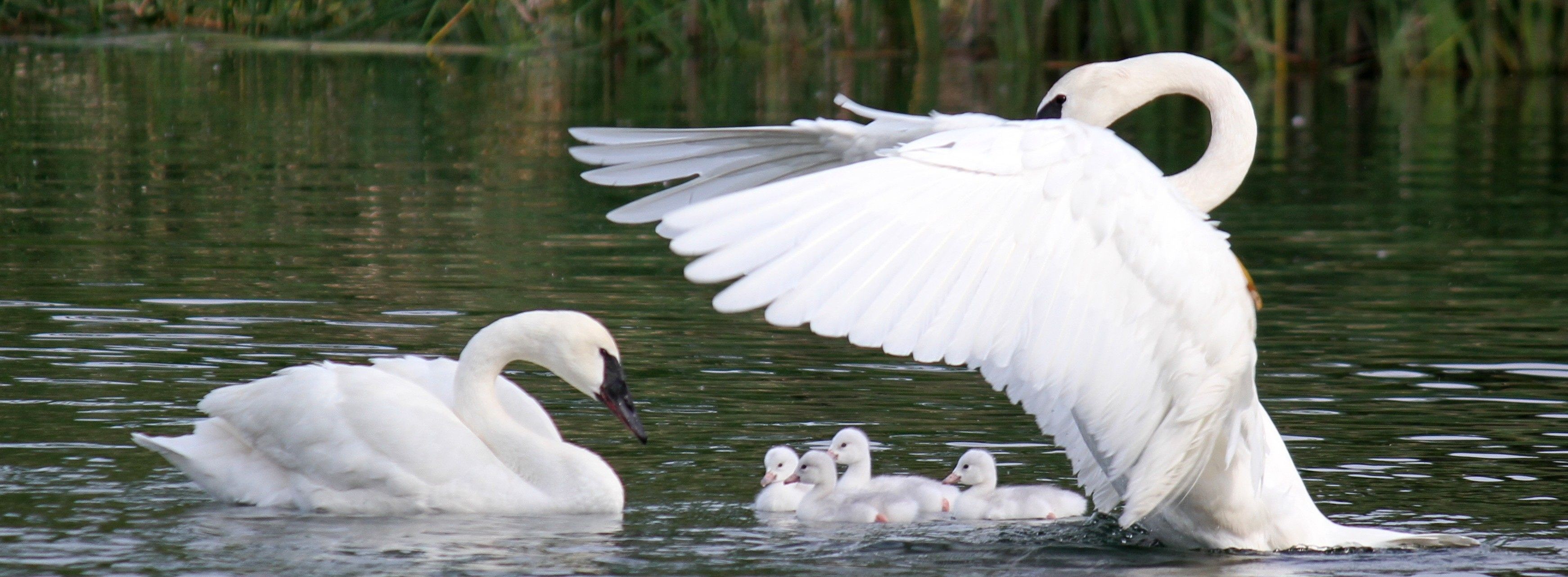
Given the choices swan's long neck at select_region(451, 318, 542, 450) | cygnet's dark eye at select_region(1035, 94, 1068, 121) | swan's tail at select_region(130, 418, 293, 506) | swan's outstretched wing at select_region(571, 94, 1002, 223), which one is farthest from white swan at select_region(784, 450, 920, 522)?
swan's tail at select_region(130, 418, 293, 506)

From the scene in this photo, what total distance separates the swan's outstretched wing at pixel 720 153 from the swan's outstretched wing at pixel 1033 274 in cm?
30

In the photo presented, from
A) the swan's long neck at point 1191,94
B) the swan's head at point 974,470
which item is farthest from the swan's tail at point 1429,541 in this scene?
the swan's head at point 974,470

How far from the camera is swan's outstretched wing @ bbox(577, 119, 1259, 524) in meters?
4.29

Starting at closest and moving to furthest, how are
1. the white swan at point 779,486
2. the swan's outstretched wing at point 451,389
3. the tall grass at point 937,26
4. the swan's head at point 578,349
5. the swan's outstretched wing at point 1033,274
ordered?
the swan's outstretched wing at point 1033,274 → the white swan at point 779,486 → the swan's head at point 578,349 → the swan's outstretched wing at point 451,389 → the tall grass at point 937,26

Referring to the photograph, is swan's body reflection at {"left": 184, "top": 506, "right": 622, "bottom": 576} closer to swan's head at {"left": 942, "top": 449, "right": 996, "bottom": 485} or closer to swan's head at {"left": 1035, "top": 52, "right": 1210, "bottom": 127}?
swan's head at {"left": 942, "top": 449, "right": 996, "bottom": 485}

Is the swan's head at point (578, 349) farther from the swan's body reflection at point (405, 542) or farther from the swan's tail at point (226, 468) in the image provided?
the swan's tail at point (226, 468)

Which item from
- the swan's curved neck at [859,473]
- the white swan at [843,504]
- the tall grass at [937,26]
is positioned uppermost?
the tall grass at [937,26]

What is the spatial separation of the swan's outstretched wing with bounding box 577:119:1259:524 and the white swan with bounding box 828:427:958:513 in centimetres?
123

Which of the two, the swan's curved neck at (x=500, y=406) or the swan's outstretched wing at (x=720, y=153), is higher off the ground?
the swan's outstretched wing at (x=720, y=153)

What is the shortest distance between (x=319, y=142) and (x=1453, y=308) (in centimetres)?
1030

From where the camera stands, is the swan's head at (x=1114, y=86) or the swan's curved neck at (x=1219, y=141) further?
the swan's head at (x=1114, y=86)

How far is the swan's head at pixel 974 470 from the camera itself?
6.59 metres

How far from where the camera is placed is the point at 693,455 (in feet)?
23.2

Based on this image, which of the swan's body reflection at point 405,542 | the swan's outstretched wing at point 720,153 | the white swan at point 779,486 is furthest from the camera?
the white swan at point 779,486
